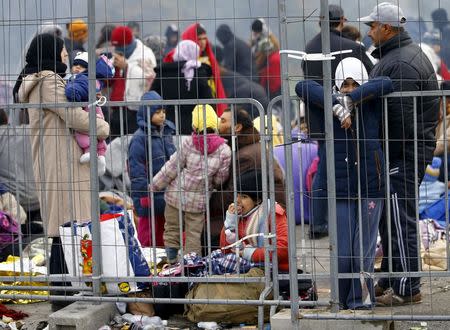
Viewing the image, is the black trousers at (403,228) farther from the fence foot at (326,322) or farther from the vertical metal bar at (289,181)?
the vertical metal bar at (289,181)

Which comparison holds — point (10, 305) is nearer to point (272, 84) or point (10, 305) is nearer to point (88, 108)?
point (88, 108)

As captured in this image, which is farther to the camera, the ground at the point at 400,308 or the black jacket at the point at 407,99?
the black jacket at the point at 407,99

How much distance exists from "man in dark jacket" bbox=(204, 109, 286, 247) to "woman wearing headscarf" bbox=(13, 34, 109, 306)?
1.03 metres

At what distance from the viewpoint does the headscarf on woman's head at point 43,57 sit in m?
9.26

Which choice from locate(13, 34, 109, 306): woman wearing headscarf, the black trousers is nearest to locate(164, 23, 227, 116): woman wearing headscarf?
locate(13, 34, 109, 306): woman wearing headscarf

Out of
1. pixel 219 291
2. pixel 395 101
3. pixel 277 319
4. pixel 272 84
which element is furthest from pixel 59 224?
pixel 272 84

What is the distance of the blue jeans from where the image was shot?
8.23 meters

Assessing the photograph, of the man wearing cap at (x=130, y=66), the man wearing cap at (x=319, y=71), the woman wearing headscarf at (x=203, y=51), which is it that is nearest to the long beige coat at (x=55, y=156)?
the man wearing cap at (x=319, y=71)

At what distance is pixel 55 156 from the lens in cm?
923

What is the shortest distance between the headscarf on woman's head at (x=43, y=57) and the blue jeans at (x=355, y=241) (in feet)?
8.46

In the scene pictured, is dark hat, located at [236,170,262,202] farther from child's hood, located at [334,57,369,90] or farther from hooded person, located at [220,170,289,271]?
child's hood, located at [334,57,369,90]

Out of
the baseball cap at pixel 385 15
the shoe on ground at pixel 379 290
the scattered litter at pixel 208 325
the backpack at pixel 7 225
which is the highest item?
the baseball cap at pixel 385 15

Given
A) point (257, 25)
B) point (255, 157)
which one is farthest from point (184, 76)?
point (255, 157)

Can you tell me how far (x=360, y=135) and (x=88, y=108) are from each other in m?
1.97
